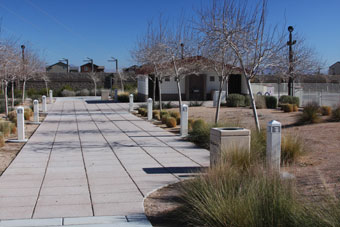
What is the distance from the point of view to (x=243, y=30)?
466 inches

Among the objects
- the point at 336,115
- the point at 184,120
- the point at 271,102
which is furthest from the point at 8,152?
the point at 271,102

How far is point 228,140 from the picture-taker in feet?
28.1

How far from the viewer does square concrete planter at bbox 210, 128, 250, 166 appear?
27.7ft

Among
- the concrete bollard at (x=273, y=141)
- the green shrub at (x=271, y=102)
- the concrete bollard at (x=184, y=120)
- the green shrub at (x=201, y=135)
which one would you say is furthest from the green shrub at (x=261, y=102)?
the concrete bollard at (x=273, y=141)

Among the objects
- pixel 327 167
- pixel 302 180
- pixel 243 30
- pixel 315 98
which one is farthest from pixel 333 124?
pixel 315 98

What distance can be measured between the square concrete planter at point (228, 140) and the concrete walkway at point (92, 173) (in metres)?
0.86

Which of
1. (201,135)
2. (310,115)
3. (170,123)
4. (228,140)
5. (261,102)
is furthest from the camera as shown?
(261,102)

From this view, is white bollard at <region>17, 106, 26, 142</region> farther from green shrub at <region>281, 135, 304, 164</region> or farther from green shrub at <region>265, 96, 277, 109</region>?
green shrub at <region>265, 96, 277, 109</region>

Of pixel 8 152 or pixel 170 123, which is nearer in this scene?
pixel 8 152

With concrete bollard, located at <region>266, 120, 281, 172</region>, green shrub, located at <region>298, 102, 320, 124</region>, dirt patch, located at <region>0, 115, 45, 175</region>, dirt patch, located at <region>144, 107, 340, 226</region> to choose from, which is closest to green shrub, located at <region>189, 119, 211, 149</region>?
dirt patch, located at <region>144, 107, 340, 226</region>

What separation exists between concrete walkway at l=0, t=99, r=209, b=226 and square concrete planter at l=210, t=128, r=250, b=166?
0.86 meters

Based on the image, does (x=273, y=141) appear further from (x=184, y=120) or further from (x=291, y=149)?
(x=184, y=120)

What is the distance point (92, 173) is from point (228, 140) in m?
2.85

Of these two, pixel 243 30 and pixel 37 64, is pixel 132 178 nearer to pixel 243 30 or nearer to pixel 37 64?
pixel 243 30
